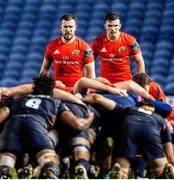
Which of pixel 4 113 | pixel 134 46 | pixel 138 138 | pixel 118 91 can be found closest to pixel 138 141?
pixel 138 138

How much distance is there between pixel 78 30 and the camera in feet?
74.7

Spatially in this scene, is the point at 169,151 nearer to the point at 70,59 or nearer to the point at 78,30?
the point at 70,59

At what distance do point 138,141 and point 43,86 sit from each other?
1155 mm

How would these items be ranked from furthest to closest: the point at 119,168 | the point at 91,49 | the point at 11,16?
the point at 11,16 → the point at 91,49 → the point at 119,168

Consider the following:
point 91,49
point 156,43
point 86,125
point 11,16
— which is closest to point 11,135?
point 86,125

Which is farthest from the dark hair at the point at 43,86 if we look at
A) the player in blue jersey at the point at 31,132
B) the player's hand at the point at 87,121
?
the player's hand at the point at 87,121

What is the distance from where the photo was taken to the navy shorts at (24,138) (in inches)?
369

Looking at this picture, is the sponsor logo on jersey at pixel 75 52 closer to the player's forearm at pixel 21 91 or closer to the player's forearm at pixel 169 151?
the player's forearm at pixel 21 91

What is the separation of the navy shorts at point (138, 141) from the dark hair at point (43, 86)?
2.83 feet

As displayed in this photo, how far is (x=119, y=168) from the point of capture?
30.2 feet

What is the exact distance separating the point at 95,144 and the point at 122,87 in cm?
90

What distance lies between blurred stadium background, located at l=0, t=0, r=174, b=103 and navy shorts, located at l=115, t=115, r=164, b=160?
1087cm

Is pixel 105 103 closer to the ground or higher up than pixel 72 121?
higher up

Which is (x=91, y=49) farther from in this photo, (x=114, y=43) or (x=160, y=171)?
(x=160, y=171)
